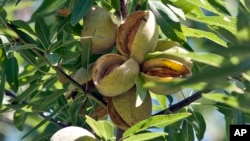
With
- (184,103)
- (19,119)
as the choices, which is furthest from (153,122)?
(19,119)

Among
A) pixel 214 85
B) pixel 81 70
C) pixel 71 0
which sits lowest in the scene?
pixel 81 70

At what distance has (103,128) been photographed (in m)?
1.33

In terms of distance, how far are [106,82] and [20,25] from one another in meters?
0.29

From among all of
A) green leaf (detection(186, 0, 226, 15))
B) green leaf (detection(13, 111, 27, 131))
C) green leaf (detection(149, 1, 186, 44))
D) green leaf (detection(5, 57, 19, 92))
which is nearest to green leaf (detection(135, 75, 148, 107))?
green leaf (detection(149, 1, 186, 44))

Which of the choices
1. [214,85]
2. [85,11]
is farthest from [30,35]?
[214,85]

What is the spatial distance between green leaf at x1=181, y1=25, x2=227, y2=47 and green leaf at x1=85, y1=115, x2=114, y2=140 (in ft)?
1.18

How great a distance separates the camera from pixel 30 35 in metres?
1.69

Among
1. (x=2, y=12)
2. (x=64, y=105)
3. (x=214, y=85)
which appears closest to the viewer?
(x=214, y=85)

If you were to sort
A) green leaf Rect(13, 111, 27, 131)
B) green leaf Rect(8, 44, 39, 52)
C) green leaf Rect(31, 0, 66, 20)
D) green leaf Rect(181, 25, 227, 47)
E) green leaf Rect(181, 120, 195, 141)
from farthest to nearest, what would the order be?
1. green leaf Rect(31, 0, 66, 20)
2. green leaf Rect(13, 111, 27, 131)
3. green leaf Rect(181, 120, 195, 141)
4. green leaf Rect(181, 25, 227, 47)
5. green leaf Rect(8, 44, 39, 52)

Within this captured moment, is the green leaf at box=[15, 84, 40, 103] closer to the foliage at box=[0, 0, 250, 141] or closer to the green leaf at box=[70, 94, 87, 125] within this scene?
the foliage at box=[0, 0, 250, 141]

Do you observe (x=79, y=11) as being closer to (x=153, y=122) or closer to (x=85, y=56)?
(x=85, y=56)

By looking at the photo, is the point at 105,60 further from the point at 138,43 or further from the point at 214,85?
the point at 214,85

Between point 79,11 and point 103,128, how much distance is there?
0.30 m

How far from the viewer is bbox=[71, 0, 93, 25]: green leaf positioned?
147cm
